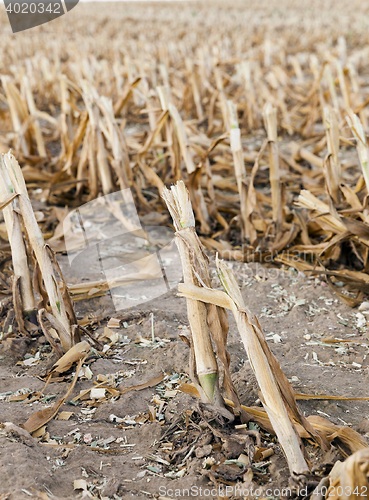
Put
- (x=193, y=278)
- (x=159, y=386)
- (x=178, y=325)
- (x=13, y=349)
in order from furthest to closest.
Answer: (x=178, y=325)
(x=13, y=349)
(x=159, y=386)
(x=193, y=278)

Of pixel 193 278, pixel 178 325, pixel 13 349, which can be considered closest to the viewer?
pixel 193 278

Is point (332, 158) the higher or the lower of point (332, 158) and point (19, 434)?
the higher

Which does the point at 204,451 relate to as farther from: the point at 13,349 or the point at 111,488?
the point at 13,349

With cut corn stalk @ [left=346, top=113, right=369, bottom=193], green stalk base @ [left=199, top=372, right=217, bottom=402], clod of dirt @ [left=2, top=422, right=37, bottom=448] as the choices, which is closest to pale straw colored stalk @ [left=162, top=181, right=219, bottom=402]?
green stalk base @ [left=199, top=372, right=217, bottom=402]

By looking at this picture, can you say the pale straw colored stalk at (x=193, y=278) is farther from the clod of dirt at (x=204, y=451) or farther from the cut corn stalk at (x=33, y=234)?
the cut corn stalk at (x=33, y=234)

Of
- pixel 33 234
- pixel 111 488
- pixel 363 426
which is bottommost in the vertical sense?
pixel 363 426

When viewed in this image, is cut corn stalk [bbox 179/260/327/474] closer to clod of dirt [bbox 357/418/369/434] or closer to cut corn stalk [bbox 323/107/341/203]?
clod of dirt [bbox 357/418/369/434]

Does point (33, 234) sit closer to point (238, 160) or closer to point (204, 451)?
point (204, 451)

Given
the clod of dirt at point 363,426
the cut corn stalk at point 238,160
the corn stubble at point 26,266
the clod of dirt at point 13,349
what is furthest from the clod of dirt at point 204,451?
the cut corn stalk at point 238,160

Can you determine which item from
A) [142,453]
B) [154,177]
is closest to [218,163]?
[154,177]

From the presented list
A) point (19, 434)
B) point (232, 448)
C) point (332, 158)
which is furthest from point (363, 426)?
point (332, 158)

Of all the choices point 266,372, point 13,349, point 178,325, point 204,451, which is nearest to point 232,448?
point 204,451

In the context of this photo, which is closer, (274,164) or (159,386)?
(159,386)

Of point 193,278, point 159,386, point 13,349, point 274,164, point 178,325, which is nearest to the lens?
point 193,278
